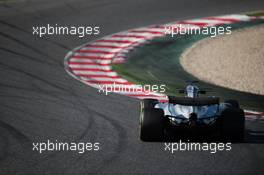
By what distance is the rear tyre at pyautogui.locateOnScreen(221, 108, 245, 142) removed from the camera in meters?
15.2

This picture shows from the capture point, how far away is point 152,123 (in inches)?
602

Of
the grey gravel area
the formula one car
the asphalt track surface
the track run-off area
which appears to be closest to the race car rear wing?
the formula one car

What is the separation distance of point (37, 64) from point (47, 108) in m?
4.97

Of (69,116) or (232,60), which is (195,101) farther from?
(232,60)

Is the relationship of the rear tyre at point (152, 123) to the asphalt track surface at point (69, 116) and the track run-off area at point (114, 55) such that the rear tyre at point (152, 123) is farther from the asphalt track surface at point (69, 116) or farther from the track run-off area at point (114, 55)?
the track run-off area at point (114, 55)

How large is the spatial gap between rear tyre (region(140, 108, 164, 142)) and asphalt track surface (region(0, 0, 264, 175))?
253 millimetres

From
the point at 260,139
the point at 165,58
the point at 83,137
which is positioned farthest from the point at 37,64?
the point at 260,139

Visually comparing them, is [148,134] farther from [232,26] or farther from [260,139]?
[232,26]

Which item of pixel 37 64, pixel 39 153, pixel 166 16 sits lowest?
pixel 39 153

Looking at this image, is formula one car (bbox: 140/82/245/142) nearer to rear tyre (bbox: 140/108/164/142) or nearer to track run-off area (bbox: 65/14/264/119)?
rear tyre (bbox: 140/108/164/142)

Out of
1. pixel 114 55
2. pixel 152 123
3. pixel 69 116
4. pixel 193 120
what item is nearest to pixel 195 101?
pixel 193 120

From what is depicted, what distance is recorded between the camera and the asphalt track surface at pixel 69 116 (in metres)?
14.0

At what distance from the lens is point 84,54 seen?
24.9 m

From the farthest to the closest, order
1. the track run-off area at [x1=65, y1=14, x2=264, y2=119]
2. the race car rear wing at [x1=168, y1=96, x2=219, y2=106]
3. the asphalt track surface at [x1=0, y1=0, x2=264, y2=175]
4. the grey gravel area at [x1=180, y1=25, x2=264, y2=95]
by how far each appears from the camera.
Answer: the grey gravel area at [x1=180, y1=25, x2=264, y2=95], the track run-off area at [x1=65, y1=14, x2=264, y2=119], the race car rear wing at [x1=168, y1=96, x2=219, y2=106], the asphalt track surface at [x1=0, y1=0, x2=264, y2=175]
